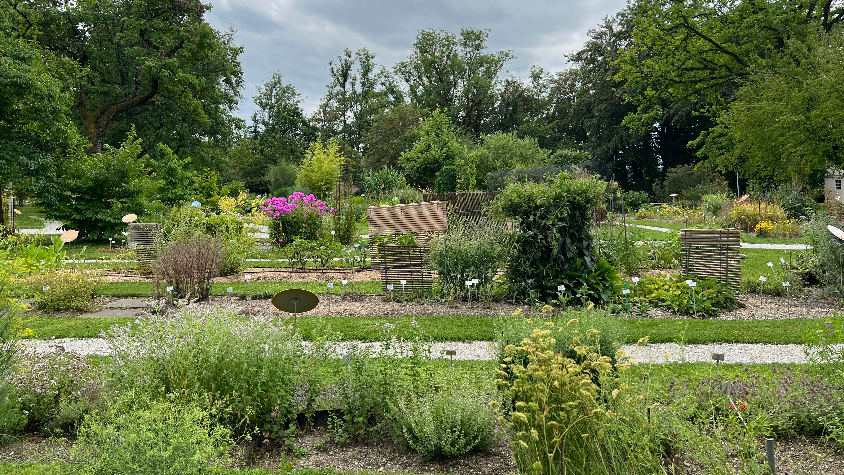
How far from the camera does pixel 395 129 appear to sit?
113 ft

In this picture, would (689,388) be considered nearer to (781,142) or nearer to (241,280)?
(241,280)

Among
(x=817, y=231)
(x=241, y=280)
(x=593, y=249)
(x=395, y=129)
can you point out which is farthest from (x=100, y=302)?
(x=395, y=129)

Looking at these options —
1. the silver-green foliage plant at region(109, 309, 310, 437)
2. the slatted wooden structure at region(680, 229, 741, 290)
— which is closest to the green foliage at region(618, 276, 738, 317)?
the slatted wooden structure at region(680, 229, 741, 290)

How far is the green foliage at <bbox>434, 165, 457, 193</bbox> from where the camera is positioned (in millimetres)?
22844

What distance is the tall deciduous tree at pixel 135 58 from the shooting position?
21406 mm

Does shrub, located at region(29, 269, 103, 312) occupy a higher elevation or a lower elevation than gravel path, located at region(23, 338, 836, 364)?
higher

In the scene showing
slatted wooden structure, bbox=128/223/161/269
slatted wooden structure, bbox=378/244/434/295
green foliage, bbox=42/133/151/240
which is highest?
green foliage, bbox=42/133/151/240

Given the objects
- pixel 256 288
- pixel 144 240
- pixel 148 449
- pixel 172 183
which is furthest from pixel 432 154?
pixel 148 449

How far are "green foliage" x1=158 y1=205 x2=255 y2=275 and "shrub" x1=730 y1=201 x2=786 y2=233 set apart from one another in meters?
13.1

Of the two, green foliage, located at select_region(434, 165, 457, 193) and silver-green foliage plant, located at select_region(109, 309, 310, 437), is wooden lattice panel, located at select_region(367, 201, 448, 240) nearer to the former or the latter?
silver-green foliage plant, located at select_region(109, 309, 310, 437)

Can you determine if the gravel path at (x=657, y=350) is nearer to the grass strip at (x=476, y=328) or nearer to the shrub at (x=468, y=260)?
the grass strip at (x=476, y=328)

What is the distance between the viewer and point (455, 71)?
40188 mm

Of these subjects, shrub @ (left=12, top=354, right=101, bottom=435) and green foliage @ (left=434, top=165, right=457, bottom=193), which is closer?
shrub @ (left=12, top=354, right=101, bottom=435)

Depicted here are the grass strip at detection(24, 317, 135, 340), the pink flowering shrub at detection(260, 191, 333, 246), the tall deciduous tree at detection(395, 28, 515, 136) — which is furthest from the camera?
the tall deciduous tree at detection(395, 28, 515, 136)
